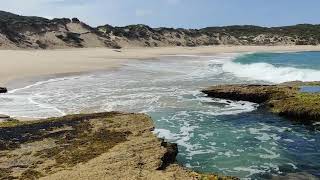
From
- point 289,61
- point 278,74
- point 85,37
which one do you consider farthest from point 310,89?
point 85,37

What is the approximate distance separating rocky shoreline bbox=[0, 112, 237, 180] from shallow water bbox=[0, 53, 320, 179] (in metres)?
1.68

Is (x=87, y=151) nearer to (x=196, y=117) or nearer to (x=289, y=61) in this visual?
(x=196, y=117)

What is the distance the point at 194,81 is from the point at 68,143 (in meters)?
20.5

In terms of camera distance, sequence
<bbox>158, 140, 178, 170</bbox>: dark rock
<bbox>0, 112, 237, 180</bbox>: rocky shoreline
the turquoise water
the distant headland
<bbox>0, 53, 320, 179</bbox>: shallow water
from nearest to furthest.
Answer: <bbox>0, 112, 237, 180</bbox>: rocky shoreline, <bbox>158, 140, 178, 170</bbox>: dark rock, <bbox>0, 53, 320, 179</bbox>: shallow water, the turquoise water, the distant headland

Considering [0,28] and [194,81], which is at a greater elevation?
[0,28]

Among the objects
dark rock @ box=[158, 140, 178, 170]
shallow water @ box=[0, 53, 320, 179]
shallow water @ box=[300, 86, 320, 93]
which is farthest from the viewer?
shallow water @ box=[300, 86, 320, 93]

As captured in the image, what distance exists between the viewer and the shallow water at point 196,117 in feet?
46.1

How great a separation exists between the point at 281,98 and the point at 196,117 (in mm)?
4341

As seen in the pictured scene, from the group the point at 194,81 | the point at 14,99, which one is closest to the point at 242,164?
the point at 14,99

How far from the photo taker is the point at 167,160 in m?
12.2

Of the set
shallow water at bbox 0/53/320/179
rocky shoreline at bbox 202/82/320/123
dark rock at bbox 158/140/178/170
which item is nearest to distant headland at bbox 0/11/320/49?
shallow water at bbox 0/53/320/179

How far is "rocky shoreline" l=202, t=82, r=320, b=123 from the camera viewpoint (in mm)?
19234

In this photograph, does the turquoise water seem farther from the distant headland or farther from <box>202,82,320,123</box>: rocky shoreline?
<box>202,82,320,123</box>: rocky shoreline

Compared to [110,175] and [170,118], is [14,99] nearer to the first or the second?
[170,118]
